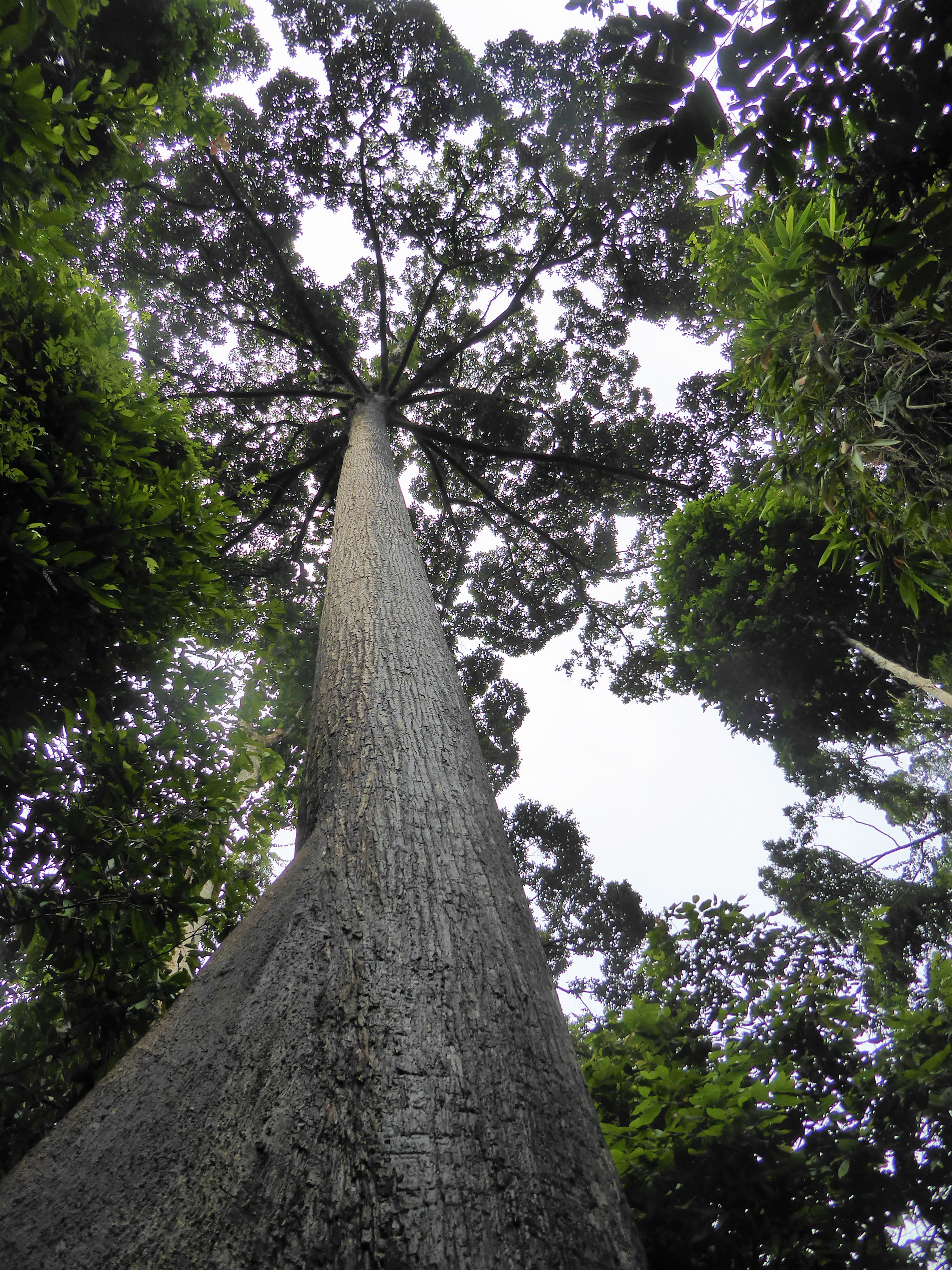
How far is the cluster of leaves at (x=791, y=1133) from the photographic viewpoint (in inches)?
71.4

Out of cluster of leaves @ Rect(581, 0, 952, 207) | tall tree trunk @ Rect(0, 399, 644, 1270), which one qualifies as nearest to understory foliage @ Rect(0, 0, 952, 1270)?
cluster of leaves @ Rect(581, 0, 952, 207)

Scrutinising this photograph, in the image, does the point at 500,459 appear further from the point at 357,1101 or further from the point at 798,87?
the point at 357,1101

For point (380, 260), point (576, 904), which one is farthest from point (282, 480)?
point (576, 904)

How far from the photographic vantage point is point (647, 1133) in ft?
6.72

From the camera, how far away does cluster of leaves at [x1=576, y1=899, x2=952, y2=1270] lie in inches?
71.4

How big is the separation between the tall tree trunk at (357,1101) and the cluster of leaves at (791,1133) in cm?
117

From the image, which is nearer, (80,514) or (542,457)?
(80,514)

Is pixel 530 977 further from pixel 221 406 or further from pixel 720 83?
pixel 221 406

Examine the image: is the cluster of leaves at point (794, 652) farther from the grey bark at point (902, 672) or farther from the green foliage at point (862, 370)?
the green foliage at point (862, 370)

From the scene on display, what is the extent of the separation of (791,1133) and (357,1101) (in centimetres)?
186

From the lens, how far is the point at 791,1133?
1986 mm

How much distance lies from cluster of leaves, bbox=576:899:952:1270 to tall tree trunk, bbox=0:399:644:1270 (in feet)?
3.83

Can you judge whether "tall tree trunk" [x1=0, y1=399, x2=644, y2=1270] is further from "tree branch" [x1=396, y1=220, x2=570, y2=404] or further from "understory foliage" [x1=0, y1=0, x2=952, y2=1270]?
"tree branch" [x1=396, y1=220, x2=570, y2=404]

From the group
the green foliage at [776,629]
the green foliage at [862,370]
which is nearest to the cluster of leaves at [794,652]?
the green foliage at [776,629]
